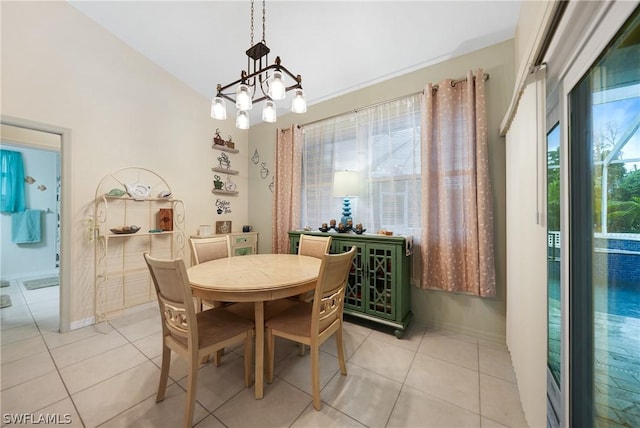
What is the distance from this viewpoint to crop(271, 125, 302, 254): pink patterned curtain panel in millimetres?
3223

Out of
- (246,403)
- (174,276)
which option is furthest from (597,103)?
(246,403)

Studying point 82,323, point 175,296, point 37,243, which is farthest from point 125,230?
point 37,243

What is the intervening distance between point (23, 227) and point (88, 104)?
142 inches

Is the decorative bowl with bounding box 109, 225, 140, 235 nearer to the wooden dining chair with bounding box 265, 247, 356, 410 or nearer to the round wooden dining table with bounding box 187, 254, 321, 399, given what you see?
the round wooden dining table with bounding box 187, 254, 321, 399

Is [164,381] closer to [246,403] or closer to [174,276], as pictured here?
[246,403]

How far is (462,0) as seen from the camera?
177 cm

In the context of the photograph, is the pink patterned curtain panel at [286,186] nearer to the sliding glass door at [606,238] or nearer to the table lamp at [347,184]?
the table lamp at [347,184]

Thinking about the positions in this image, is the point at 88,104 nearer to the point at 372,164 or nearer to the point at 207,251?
the point at 207,251

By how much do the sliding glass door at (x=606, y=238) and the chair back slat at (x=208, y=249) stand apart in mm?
2503

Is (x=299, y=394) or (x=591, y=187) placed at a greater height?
(x=591, y=187)

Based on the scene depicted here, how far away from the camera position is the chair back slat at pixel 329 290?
4.49 feet

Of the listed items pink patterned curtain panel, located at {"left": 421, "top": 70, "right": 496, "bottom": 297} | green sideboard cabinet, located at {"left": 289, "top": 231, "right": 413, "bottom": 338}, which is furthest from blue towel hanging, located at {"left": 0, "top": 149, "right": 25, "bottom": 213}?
pink patterned curtain panel, located at {"left": 421, "top": 70, "right": 496, "bottom": 297}

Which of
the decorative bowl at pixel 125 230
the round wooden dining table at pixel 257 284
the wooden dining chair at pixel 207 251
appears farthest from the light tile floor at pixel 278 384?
A: the decorative bowl at pixel 125 230

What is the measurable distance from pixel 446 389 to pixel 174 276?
6.06 feet
